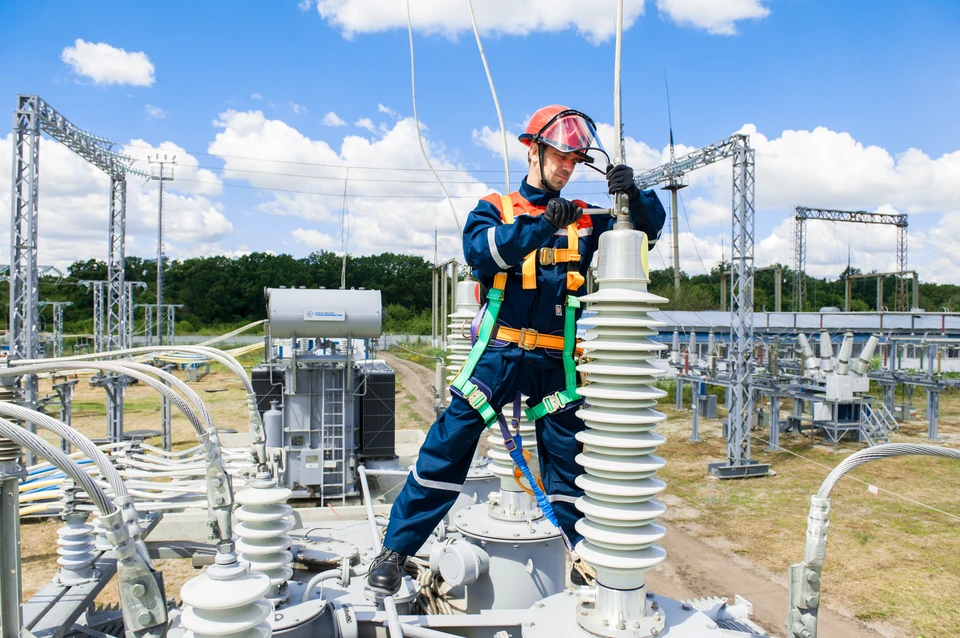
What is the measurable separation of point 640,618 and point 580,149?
1895mm

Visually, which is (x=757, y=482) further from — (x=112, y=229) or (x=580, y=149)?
(x=112, y=229)

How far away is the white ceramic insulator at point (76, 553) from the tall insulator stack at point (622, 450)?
2982mm

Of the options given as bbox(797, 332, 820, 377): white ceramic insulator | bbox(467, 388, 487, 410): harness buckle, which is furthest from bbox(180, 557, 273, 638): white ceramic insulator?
bbox(797, 332, 820, 377): white ceramic insulator

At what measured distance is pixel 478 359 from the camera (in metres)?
3.01

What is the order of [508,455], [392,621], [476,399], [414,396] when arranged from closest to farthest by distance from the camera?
[392,621] < [476,399] < [508,455] < [414,396]

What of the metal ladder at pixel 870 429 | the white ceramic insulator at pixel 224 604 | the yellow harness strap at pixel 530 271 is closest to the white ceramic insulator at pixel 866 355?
the metal ladder at pixel 870 429

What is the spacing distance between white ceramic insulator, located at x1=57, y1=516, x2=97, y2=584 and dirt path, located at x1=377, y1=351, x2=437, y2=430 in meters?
13.0

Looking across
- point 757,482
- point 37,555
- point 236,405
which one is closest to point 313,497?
point 37,555

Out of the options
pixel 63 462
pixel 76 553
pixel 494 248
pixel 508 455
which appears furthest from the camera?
pixel 508 455

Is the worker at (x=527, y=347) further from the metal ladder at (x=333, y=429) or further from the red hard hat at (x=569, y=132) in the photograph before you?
the metal ladder at (x=333, y=429)

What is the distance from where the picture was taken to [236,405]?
2106cm

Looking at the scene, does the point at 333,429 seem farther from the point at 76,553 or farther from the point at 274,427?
the point at 76,553

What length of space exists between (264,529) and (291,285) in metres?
46.2

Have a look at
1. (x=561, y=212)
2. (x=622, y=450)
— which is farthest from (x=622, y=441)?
(x=561, y=212)
